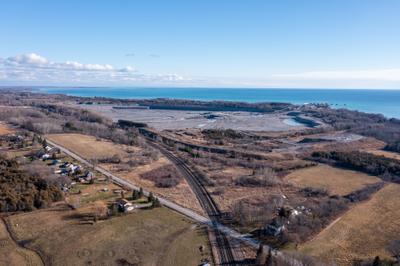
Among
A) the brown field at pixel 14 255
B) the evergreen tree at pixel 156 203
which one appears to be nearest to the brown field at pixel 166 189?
the evergreen tree at pixel 156 203

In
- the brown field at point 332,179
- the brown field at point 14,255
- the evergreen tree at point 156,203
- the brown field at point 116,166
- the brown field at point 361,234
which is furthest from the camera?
the brown field at point 332,179

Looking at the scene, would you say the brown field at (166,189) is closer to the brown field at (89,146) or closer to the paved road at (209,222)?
the paved road at (209,222)

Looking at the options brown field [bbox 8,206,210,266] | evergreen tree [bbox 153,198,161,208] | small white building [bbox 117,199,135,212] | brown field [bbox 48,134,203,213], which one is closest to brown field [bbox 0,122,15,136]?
brown field [bbox 48,134,203,213]

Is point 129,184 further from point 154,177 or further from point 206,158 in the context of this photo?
point 206,158

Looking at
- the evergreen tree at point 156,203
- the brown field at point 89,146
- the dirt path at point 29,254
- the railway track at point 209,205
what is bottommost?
the dirt path at point 29,254

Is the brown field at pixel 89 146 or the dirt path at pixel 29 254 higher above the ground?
the brown field at pixel 89 146
